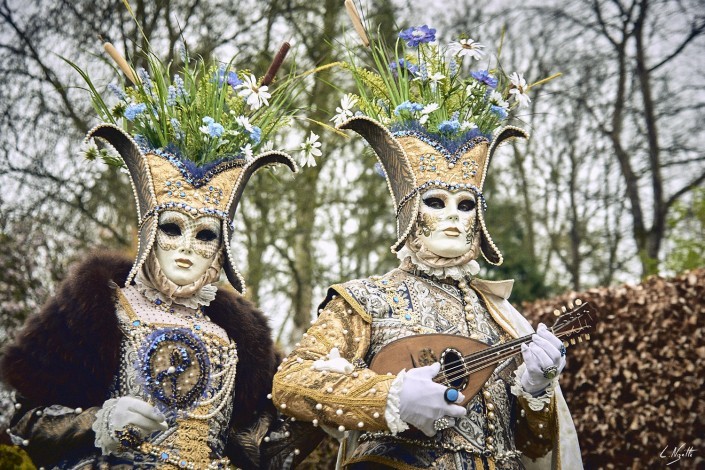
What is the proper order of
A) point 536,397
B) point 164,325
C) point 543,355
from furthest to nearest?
point 164,325 → point 536,397 → point 543,355

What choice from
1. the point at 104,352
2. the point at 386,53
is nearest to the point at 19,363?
the point at 104,352

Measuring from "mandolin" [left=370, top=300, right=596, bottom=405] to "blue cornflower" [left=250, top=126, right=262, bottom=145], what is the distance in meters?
1.32

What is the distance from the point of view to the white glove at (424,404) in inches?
129

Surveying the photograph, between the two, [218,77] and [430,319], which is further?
[218,77]

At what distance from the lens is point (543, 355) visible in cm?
357

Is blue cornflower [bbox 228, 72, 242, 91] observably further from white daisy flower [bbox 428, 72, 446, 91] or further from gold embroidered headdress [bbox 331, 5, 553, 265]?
white daisy flower [bbox 428, 72, 446, 91]

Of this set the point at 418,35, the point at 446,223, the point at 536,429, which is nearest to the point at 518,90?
the point at 418,35

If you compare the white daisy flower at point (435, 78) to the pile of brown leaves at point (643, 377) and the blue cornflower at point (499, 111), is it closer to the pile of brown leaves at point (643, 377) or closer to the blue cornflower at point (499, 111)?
the blue cornflower at point (499, 111)

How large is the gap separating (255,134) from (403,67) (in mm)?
844

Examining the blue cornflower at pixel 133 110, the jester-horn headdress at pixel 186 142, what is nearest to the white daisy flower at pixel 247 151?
the jester-horn headdress at pixel 186 142

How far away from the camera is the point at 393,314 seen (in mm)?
3904

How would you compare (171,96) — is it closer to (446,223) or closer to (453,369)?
(446,223)

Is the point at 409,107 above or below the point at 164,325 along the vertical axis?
above

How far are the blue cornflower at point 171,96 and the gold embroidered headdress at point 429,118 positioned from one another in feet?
2.65
